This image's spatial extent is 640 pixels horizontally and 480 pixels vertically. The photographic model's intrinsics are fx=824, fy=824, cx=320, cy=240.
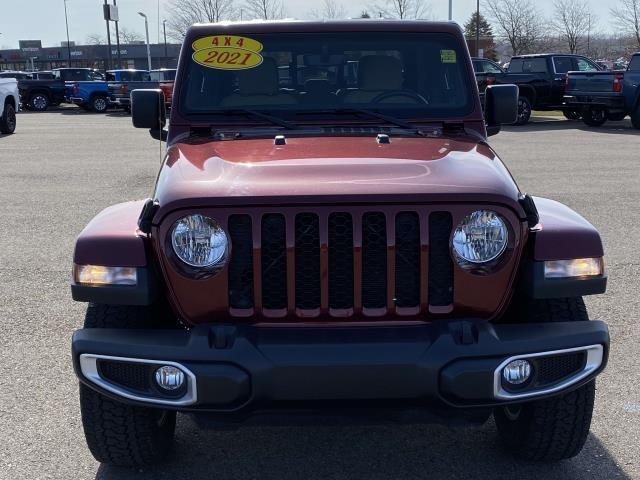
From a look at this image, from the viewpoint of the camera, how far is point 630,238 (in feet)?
25.4

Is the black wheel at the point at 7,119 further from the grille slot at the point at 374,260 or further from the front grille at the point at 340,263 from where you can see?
the grille slot at the point at 374,260

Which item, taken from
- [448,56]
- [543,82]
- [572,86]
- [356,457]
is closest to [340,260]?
[356,457]

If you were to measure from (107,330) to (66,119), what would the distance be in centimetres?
2657

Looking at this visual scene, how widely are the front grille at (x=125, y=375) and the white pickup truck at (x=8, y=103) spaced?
691 inches

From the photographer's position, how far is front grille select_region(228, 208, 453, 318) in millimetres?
2877

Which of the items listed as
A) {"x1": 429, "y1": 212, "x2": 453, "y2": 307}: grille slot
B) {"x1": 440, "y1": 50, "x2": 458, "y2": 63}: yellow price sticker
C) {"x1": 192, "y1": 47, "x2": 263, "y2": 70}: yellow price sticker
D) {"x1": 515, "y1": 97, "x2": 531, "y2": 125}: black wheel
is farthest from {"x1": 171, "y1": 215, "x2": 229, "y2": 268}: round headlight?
{"x1": 515, "y1": 97, "x2": 531, "y2": 125}: black wheel

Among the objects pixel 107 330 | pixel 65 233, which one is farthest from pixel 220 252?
pixel 65 233

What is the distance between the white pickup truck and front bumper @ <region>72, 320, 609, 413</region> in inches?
696

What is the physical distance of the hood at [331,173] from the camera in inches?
114

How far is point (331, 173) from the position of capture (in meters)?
3.11

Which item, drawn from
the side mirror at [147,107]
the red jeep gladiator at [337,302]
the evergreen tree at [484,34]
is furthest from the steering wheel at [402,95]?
the evergreen tree at [484,34]

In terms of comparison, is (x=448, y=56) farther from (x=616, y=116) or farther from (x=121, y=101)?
(x=121, y=101)

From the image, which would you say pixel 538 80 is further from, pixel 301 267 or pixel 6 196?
pixel 301 267

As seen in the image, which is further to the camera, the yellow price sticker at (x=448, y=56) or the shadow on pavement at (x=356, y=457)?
the yellow price sticker at (x=448, y=56)
